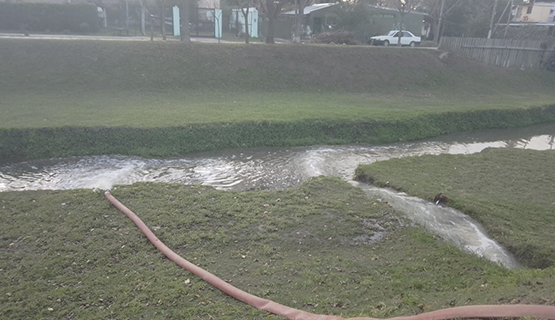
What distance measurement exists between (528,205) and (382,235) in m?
3.61

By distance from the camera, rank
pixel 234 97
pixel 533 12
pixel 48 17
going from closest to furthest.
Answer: pixel 234 97 → pixel 48 17 → pixel 533 12

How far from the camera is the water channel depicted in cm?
757

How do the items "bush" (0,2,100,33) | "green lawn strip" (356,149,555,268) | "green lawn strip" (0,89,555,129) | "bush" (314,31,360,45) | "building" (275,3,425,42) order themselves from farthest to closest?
"building" (275,3,425,42)
"bush" (314,31,360,45)
"bush" (0,2,100,33)
"green lawn strip" (0,89,555,129)
"green lawn strip" (356,149,555,268)

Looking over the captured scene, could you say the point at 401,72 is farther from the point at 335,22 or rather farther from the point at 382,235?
the point at 382,235

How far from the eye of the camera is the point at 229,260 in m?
6.11

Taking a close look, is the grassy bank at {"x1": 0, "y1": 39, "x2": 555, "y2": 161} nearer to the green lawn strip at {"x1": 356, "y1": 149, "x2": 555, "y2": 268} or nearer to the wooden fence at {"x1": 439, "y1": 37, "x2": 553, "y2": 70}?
the wooden fence at {"x1": 439, "y1": 37, "x2": 553, "y2": 70}

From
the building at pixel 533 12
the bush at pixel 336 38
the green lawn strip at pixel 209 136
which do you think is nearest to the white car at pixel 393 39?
the bush at pixel 336 38

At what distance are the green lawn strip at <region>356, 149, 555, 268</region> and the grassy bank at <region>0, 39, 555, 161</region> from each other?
11.7 ft

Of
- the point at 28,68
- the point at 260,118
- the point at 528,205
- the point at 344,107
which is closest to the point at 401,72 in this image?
the point at 344,107

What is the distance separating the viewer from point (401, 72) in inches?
939

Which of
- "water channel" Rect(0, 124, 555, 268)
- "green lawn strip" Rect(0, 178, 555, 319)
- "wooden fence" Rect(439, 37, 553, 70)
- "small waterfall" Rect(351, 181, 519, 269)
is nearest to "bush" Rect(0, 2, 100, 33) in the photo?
"water channel" Rect(0, 124, 555, 268)

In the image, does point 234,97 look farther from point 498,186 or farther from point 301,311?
point 301,311

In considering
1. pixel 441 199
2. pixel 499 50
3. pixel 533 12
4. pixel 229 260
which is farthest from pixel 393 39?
pixel 229 260

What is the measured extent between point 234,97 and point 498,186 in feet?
37.2
